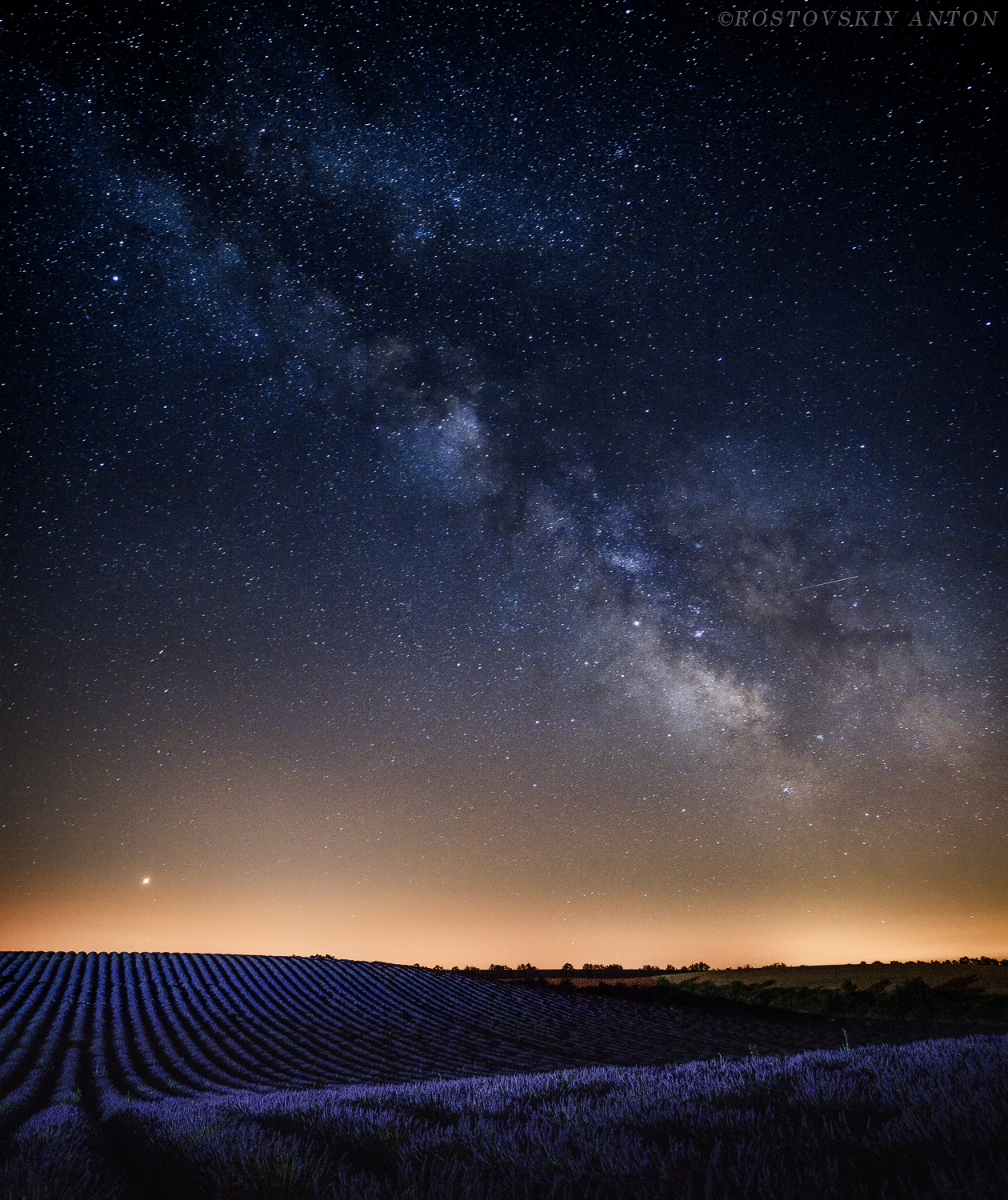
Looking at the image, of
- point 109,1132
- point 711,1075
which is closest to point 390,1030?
point 109,1132

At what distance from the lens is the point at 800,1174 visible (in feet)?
7.61

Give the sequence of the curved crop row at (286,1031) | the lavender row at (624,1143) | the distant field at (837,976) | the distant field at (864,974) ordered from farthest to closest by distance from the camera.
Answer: the distant field at (837,976) → the distant field at (864,974) → the curved crop row at (286,1031) → the lavender row at (624,1143)

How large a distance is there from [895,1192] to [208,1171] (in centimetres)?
416

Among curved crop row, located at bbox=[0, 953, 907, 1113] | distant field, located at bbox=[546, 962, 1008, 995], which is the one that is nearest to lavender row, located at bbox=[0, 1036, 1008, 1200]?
curved crop row, located at bbox=[0, 953, 907, 1113]

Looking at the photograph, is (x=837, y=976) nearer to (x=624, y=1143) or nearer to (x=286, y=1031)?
(x=286, y=1031)

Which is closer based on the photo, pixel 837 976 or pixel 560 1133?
pixel 560 1133

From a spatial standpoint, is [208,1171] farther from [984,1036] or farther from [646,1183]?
[984,1036]

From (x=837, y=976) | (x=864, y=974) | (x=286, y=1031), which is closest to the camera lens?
(x=286, y=1031)

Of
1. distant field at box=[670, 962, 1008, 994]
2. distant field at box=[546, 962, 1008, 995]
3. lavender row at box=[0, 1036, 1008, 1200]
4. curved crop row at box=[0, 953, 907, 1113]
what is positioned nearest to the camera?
lavender row at box=[0, 1036, 1008, 1200]

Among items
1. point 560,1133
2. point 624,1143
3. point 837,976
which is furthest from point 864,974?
point 624,1143

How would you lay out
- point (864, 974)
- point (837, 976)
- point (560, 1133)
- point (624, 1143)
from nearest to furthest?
point (624, 1143), point (560, 1133), point (864, 974), point (837, 976)

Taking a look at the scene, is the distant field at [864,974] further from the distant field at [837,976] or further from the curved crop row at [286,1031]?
the curved crop row at [286,1031]

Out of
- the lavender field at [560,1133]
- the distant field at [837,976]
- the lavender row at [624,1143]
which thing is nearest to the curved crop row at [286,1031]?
the lavender field at [560,1133]

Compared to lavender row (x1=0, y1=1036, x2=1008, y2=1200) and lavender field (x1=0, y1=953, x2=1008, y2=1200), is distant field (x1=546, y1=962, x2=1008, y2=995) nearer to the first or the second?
lavender field (x1=0, y1=953, x2=1008, y2=1200)
